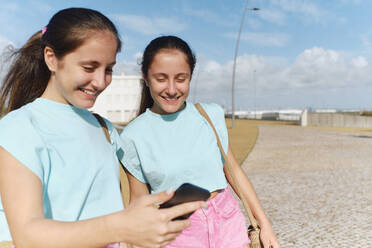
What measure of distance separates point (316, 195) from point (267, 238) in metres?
5.64

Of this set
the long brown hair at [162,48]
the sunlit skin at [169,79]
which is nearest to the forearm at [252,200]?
the sunlit skin at [169,79]

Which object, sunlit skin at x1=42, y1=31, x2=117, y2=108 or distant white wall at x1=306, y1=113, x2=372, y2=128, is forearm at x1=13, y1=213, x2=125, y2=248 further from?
distant white wall at x1=306, y1=113, x2=372, y2=128

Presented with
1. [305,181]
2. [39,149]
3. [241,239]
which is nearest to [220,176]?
[241,239]

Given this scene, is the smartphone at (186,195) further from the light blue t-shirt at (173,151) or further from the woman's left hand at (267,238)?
the woman's left hand at (267,238)

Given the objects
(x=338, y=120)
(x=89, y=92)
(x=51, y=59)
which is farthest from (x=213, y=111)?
(x=338, y=120)

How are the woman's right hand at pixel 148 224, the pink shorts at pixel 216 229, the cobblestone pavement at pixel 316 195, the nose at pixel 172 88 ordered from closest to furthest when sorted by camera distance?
the woman's right hand at pixel 148 224 → the pink shorts at pixel 216 229 → the nose at pixel 172 88 → the cobblestone pavement at pixel 316 195

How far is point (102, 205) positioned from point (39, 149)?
0.35 m

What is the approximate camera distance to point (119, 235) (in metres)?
0.89

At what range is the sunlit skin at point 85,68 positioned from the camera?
1247mm

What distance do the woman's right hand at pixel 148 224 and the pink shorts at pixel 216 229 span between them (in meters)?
0.93

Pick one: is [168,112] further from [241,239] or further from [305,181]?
[305,181]

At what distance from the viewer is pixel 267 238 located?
6.59 ft

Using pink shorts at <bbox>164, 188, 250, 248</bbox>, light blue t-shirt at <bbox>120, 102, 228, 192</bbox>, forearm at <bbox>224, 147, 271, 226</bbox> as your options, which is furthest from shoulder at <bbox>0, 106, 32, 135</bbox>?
forearm at <bbox>224, 147, 271, 226</bbox>

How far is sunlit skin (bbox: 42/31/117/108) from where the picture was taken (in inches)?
49.1
